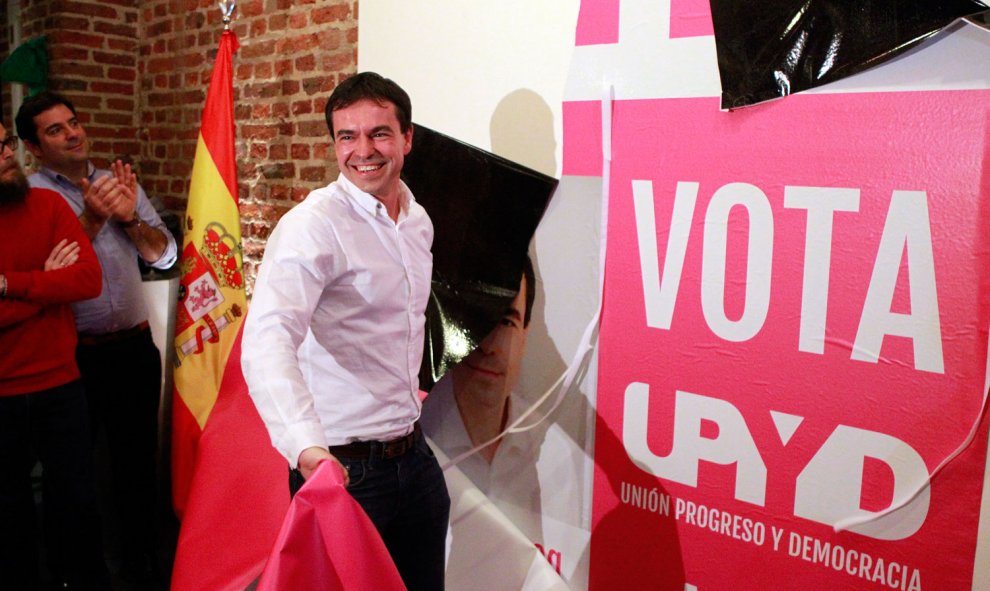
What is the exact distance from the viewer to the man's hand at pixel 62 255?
217cm

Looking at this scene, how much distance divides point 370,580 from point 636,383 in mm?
821

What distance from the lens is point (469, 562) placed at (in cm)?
210

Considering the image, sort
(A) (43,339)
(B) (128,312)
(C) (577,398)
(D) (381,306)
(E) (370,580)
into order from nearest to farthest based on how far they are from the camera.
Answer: (E) (370,580) → (D) (381,306) → (C) (577,398) → (A) (43,339) → (B) (128,312)

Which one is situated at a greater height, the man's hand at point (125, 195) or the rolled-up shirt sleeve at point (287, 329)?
the man's hand at point (125, 195)

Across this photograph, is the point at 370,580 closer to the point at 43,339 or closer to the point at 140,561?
the point at 43,339

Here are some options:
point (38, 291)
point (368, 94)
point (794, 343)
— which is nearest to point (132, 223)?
point (38, 291)

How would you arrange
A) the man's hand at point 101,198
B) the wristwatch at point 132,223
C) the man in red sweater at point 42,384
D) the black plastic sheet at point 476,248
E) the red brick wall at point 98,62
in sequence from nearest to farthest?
the black plastic sheet at point 476,248
the man in red sweater at point 42,384
the man's hand at point 101,198
the wristwatch at point 132,223
the red brick wall at point 98,62

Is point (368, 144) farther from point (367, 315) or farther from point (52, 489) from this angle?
point (52, 489)

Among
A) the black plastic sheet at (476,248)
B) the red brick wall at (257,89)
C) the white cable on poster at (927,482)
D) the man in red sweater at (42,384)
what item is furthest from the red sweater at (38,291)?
the white cable on poster at (927,482)

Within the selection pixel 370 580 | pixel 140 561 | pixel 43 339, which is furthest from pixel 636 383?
pixel 140 561

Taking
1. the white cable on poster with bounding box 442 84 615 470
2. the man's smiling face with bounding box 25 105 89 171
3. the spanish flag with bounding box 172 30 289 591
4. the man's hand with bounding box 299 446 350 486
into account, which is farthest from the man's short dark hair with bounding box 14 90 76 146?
the man's hand with bounding box 299 446 350 486

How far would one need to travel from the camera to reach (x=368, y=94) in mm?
1565

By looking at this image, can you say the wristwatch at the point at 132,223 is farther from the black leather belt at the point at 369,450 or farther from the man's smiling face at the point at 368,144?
the black leather belt at the point at 369,450

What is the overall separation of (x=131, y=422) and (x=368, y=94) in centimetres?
166
